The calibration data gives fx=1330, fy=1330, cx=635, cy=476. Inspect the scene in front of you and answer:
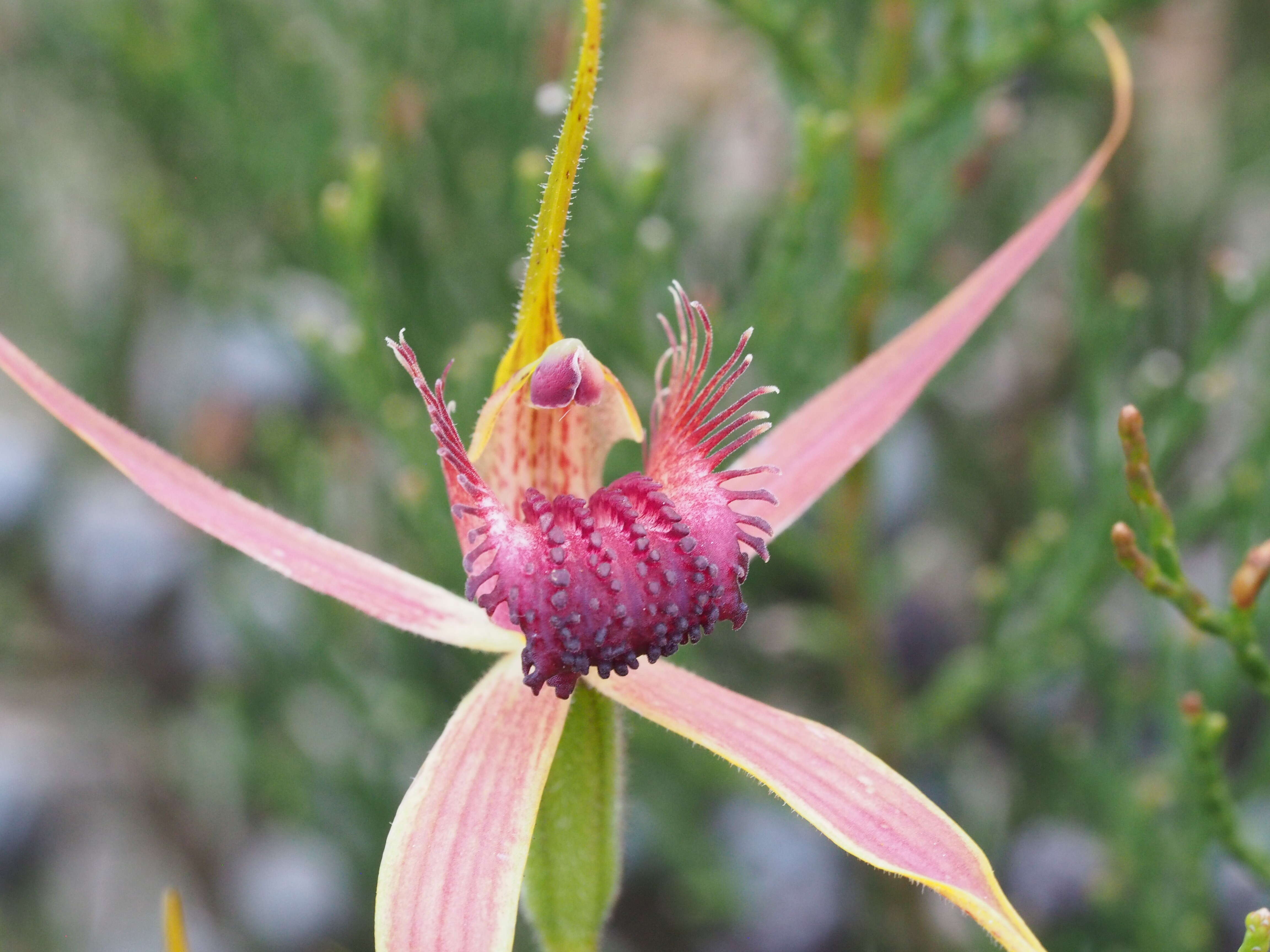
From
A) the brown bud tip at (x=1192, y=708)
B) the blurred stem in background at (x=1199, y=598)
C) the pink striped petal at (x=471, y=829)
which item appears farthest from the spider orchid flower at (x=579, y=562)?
the brown bud tip at (x=1192, y=708)

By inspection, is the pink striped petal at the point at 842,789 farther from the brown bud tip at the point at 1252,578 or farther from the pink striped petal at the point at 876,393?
the brown bud tip at the point at 1252,578

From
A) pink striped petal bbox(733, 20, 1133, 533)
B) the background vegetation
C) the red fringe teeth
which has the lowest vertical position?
the background vegetation

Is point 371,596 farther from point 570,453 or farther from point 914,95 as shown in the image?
point 914,95

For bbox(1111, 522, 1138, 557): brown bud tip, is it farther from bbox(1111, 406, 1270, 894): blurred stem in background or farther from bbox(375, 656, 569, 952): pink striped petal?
bbox(375, 656, 569, 952): pink striped petal

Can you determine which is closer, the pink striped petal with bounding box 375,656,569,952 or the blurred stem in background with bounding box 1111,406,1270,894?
the pink striped petal with bounding box 375,656,569,952

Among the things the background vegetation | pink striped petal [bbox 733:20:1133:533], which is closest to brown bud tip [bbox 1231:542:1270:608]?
pink striped petal [bbox 733:20:1133:533]

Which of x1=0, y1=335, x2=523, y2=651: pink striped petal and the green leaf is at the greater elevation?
x1=0, y1=335, x2=523, y2=651: pink striped petal

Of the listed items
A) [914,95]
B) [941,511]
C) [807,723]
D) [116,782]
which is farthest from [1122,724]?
[116,782]
